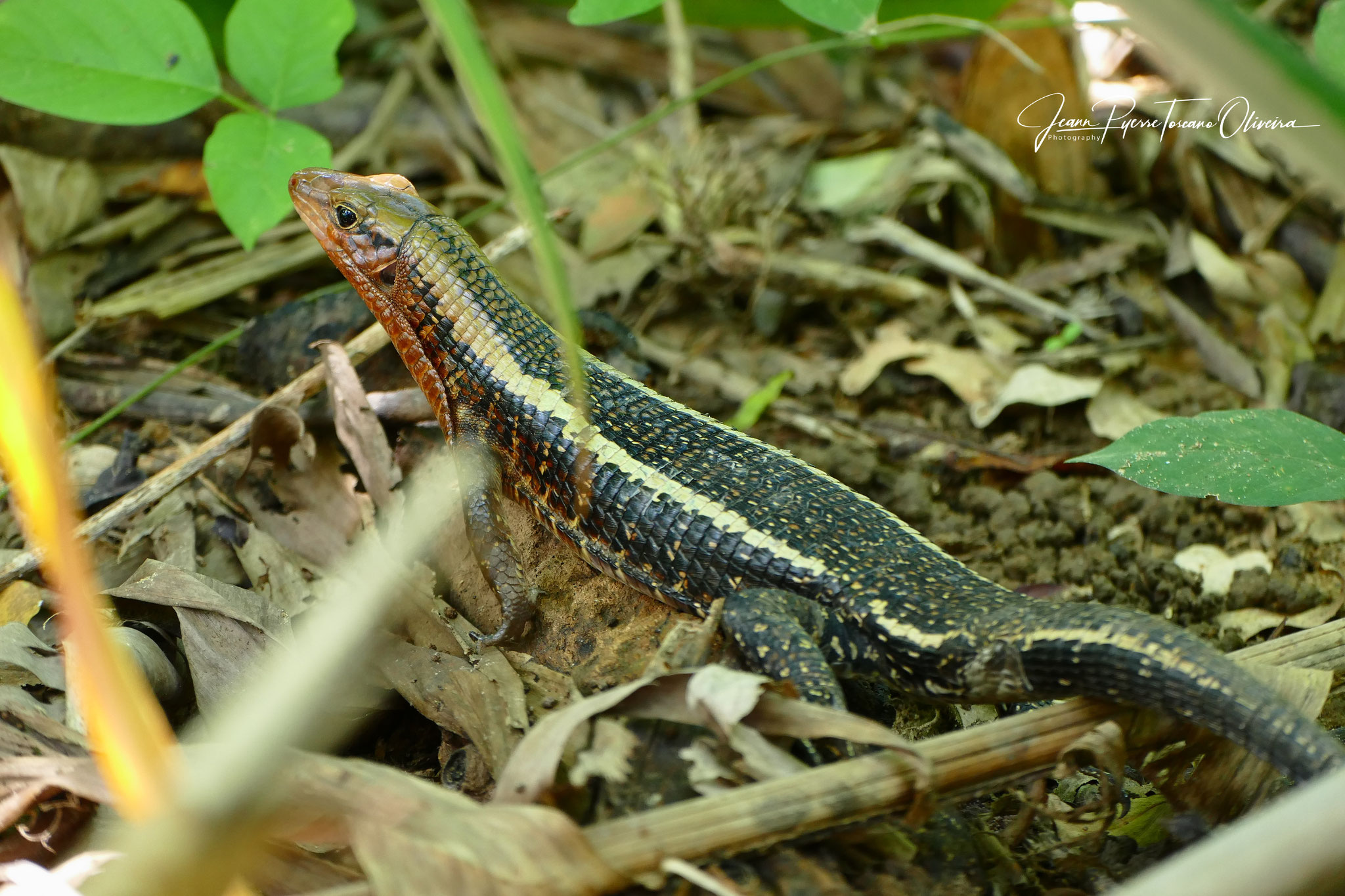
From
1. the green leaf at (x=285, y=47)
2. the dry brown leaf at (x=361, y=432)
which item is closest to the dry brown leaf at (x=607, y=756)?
the dry brown leaf at (x=361, y=432)

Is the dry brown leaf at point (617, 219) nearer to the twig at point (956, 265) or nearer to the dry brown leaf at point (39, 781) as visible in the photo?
the twig at point (956, 265)

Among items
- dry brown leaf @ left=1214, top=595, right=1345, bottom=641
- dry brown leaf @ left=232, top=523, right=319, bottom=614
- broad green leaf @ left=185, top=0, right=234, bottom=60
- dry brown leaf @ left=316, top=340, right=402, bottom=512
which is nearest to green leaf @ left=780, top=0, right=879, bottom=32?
dry brown leaf @ left=316, top=340, right=402, bottom=512

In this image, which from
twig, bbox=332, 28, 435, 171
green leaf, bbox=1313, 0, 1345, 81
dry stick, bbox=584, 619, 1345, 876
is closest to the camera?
dry stick, bbox=584, 619, 1345, 876

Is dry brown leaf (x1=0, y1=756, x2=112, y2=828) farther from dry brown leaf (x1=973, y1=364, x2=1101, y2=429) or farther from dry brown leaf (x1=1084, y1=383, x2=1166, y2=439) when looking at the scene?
dry brown leaf (x1=1084, y1=383, x2=1166, y2=439)

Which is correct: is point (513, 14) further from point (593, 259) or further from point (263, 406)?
point (263, 406)

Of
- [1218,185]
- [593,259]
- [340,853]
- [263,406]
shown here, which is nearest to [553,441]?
[263,406]
